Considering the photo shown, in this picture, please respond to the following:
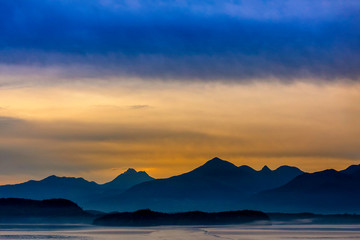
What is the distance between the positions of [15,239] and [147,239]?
24221 millimetres

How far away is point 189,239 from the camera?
126 meters

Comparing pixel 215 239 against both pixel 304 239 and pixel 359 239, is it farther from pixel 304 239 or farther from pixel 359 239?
pixel 359 239

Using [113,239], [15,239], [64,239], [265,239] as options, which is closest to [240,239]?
[265,239]

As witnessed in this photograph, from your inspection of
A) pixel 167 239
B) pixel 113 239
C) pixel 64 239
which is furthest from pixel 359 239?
pixel 64 239

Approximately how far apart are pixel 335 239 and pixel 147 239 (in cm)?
3525

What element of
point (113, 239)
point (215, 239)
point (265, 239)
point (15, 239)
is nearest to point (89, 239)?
point (113, 239)

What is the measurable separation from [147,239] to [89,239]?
11.9 metres

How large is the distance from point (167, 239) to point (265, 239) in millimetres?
19791

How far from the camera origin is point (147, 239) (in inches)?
5064

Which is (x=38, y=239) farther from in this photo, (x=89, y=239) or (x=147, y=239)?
(x=147, y=239)

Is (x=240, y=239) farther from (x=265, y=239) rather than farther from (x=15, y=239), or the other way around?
(x=15, y=239)

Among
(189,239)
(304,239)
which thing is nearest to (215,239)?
(189,239)

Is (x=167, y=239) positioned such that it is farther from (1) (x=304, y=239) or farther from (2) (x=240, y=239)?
(1) (x=304, y=239)

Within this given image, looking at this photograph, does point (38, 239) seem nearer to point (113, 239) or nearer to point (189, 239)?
point (113, 239)
